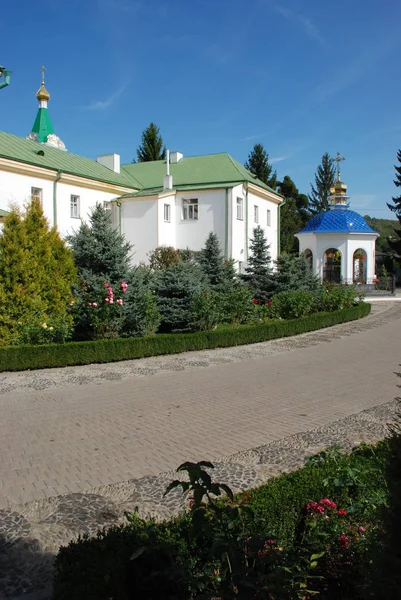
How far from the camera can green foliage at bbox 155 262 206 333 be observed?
45.5 ft

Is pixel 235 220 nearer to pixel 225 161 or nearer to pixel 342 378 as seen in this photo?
pixel 225 161

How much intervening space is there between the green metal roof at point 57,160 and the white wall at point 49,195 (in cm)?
75

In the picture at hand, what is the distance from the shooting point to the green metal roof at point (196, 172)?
2903cm

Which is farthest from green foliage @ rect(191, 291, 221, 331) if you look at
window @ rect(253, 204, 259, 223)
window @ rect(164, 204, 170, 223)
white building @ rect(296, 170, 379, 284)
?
window @ rect(253, 204, 259, 223)

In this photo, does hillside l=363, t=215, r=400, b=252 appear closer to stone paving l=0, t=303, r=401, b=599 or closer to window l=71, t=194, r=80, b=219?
window l=71, t=194, r=80, b=219

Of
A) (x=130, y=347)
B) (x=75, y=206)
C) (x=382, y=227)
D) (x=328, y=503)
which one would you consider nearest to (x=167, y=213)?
(x=75, y=206)

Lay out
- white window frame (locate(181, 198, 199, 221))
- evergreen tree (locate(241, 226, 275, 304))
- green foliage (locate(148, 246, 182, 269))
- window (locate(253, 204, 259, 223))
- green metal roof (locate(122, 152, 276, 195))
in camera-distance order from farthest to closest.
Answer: window (locate(253, 204, 259, 223))
green metal roof (locate(122, 152, 276, 195))
white window frame (locate(181, 198, 199, 221))
green foliage (locate(148, 246, 182, 269))
evergreen tree (locate(241, 226, 275, 304))

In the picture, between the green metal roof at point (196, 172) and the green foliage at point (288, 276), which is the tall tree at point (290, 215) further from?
the green foliage at point (288, 276)

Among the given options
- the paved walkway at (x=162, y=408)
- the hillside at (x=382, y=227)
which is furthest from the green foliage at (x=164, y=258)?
the hillside at (x=382, y=227)

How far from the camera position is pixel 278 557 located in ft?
7.57

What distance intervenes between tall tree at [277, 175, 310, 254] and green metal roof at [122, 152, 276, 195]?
17.1m

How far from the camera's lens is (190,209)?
94.2ft

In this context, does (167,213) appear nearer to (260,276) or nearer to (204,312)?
(260,276)

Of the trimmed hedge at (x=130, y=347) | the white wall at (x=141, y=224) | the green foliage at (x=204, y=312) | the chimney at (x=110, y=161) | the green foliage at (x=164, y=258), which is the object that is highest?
the chimney at (x=110, y=161)
